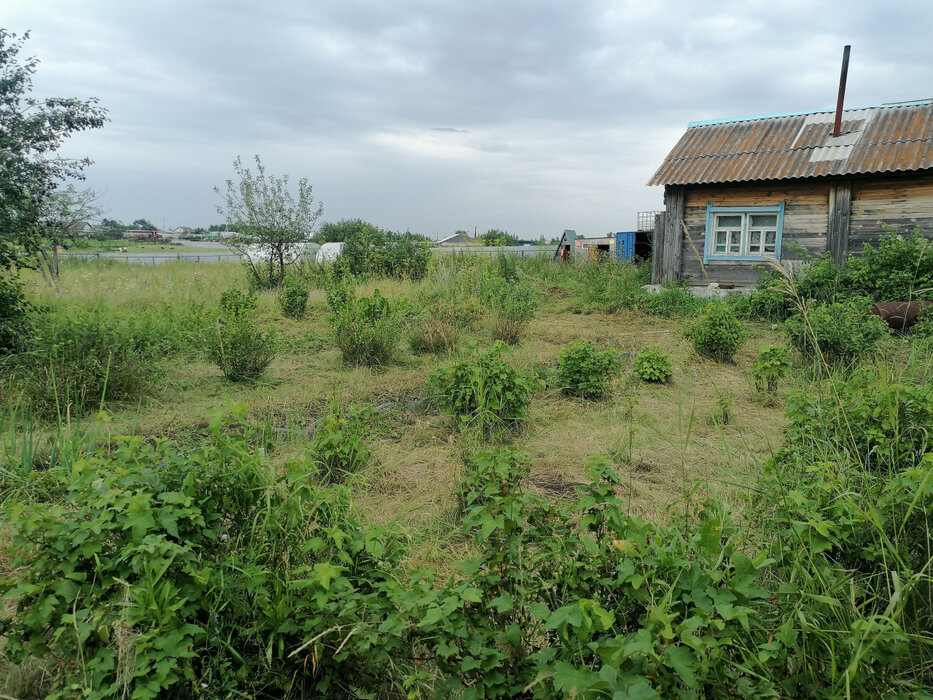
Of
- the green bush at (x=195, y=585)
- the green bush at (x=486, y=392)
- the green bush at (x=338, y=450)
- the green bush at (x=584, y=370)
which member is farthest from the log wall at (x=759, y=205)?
the green bush at (x=195, y=585)

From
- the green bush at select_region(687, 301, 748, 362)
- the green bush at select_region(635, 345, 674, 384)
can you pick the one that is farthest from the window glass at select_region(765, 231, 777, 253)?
the green bush at select_region(635, 345, 674, 384)

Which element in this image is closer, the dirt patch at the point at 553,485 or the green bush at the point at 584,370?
the dirt patch at the point at 553,485

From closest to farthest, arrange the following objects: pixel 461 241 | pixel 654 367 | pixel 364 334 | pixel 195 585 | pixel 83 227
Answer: pixel 195 585 → pixel 654 367 → pixel 364 334 → pixel 83 227 → pixel 461 241

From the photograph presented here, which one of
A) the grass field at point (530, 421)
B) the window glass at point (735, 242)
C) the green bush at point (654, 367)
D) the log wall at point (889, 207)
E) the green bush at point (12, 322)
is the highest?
the log wall at point (889, 207)

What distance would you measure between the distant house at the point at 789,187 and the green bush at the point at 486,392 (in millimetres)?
6760

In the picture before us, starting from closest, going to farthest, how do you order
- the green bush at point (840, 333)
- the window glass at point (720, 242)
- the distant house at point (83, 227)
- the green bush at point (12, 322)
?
1. the green bush at point (12, 322)
2. the green bush at point (840, 333)
3. the window glass at point (720, 242)
4. the distant house at point (83, 227)

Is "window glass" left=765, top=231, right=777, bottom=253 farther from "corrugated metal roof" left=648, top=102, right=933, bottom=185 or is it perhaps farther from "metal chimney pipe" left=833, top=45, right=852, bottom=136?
"metal chimney pipe" left=833, top=45, right=852, bottom=136

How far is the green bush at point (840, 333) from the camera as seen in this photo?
19.4ft

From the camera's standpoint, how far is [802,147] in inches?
461

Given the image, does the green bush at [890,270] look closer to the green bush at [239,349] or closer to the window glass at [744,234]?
the window glass at [744,234]

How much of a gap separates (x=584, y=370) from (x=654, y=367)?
102cm

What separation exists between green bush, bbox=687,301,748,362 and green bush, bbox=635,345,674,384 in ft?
3.45

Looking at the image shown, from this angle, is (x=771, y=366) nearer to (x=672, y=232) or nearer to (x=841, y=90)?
(x=672, y=232)

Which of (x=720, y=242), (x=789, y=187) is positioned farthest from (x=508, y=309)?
(x=789, y=187)
